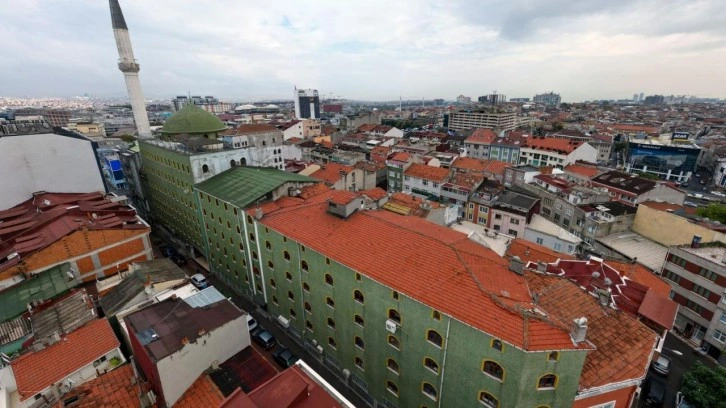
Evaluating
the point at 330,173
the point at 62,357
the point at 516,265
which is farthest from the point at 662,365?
the point at 330,173

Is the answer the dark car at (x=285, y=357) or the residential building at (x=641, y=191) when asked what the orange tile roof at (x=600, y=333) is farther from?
the residential building at (x=641, y=191)

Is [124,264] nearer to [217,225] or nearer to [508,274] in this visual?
[217,225]

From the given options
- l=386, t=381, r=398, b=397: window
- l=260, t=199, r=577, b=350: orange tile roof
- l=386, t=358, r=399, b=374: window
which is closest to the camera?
l=260, t=199, r=577, b=350: orange tile roof

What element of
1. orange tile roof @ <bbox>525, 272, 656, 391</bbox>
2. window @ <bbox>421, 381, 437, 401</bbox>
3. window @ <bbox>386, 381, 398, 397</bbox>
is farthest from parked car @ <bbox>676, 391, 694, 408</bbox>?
window @ <bbox>386, 381, 398, 397</bbox>

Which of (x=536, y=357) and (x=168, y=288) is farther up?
(x=536, y=357)

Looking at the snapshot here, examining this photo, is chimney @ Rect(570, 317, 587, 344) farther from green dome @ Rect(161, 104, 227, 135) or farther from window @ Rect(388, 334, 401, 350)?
green dome @ Rect(161, 104, 227, 135)

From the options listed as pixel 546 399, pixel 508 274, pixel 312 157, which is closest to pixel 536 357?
pixel 546 399
